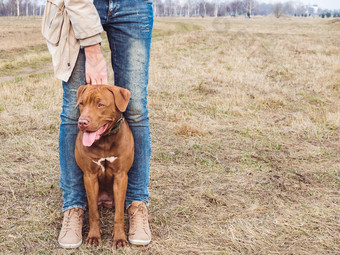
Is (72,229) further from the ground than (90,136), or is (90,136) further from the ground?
(90,136)

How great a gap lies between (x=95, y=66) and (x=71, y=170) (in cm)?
87

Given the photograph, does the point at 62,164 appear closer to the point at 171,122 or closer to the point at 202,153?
the point at 202,153

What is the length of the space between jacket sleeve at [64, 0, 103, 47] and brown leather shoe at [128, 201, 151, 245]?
4.43 ft

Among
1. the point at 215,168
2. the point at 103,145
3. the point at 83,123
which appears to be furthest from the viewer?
the point at 215,168

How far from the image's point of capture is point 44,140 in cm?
482

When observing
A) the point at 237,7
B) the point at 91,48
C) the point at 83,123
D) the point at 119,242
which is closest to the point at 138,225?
the point at 119,242

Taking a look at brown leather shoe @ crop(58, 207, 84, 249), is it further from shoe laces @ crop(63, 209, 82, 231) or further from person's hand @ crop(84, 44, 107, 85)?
person's hand @ crop(84, 44, 107, 85)

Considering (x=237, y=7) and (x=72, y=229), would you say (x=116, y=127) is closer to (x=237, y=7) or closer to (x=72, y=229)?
(x=72, y=229)

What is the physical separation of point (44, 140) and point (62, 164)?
2145mm

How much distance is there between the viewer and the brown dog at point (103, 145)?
2.38 meters

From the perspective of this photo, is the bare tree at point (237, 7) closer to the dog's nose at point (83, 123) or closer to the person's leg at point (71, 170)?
the person's leg at point (71, 170)

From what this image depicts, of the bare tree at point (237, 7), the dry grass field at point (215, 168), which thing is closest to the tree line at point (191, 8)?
the bare tree at point (237, 7)

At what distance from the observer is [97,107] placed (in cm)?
240

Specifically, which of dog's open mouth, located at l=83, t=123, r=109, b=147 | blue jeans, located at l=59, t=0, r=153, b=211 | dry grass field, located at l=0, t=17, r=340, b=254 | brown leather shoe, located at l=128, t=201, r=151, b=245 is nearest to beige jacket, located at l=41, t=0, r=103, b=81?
blue jeans, located at l=59, t=0, r=153, b=211
